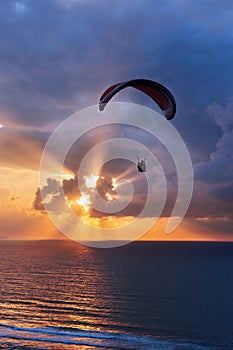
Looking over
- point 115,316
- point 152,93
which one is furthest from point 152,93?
point 115,316

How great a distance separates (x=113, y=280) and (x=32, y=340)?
6098cm

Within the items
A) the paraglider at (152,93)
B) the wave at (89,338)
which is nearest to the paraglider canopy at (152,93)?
the paraglider at (152,93)

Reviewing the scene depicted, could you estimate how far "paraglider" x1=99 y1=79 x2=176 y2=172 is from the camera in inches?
1205

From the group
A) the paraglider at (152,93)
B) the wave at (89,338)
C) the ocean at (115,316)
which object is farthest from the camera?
the ocean at (115,316)

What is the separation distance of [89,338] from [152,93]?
90.1 feet

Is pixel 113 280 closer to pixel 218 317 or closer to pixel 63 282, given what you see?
pixel 63 282

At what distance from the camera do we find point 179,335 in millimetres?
46594

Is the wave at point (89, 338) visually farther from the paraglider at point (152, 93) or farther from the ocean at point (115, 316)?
the paraglider at point (152, 93)

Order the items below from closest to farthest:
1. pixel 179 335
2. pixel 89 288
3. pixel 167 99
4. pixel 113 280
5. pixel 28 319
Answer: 1. pixel 167 99
2. pixel 179 335
3. pixel 28 319
4. pixel 89 288
5. pixel 113 280

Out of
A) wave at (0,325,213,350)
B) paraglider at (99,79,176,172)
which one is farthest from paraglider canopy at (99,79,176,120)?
wave at (0,325,213,350)

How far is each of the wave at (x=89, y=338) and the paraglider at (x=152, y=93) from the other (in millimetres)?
22519

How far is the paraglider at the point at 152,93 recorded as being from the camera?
30.6m

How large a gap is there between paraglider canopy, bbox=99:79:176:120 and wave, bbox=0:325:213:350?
2442 centimetres

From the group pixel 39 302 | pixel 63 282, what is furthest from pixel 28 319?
pixel 63 282
